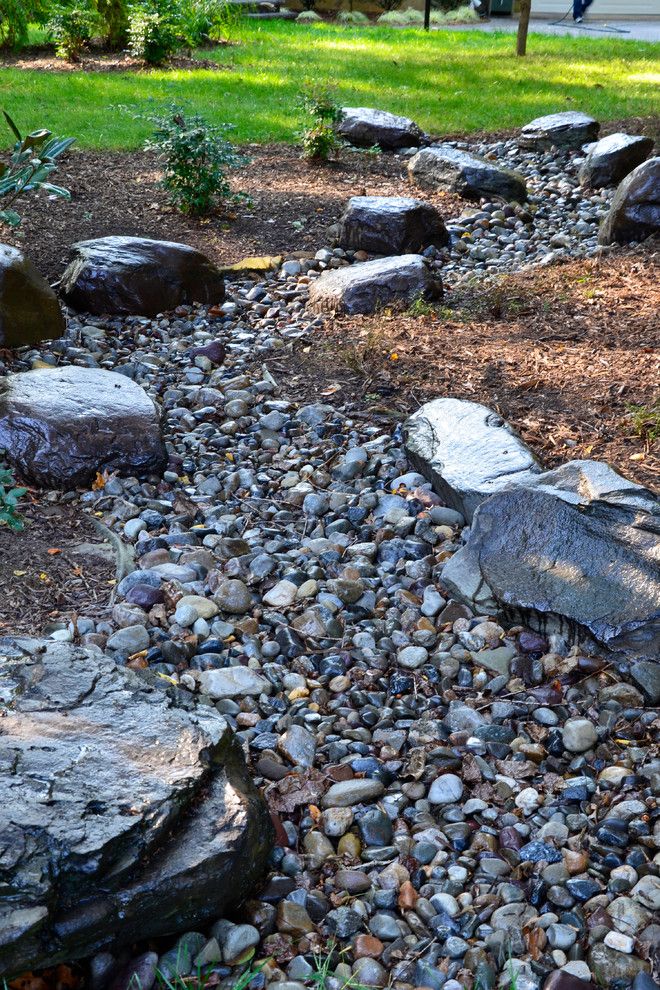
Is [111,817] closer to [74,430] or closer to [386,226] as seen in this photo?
[74,430]

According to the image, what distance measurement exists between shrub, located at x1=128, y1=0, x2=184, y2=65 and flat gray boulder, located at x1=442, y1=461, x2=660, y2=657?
37.4 ft

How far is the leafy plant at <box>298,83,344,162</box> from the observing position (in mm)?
8234

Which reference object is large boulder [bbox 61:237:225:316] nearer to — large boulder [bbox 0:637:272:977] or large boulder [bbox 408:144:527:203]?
large boulder [bbox 408:144:527:203]

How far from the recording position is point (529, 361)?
4.84m

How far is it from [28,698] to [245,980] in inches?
35.4

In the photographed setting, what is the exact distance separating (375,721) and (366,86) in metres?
10.3

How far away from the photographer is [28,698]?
244 centimetres

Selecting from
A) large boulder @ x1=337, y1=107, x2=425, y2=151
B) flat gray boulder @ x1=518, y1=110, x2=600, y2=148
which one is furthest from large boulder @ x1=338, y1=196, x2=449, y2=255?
flat gray boulder @ x1=518, y1=110, x2=600, y2=148

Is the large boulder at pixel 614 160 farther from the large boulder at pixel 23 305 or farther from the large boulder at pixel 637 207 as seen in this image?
the large boulder at pixel 23 305

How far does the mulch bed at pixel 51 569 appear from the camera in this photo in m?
3.26

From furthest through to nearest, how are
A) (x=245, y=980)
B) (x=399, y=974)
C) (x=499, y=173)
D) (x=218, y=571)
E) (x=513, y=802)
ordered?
(x=499, y=173), (x=218, y=571), (x=513, y=802), (x=399, y=974), (x=245, y=980)

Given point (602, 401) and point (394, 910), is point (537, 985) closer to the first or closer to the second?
point (394, 910)

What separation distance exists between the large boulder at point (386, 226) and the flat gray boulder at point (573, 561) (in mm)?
3510

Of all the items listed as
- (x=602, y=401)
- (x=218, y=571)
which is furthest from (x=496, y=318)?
(x=218, y=571)
